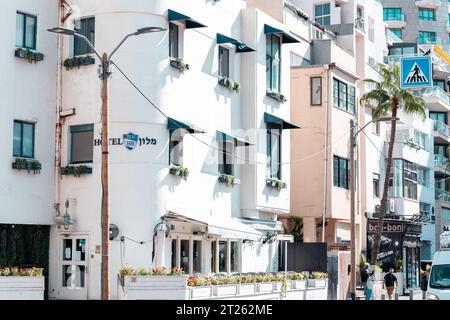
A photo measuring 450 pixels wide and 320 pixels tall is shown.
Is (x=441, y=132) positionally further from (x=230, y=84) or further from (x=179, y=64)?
(x=179, y=64)

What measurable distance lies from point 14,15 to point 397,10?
7803cm

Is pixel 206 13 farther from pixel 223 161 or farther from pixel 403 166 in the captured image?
pixel 403 166

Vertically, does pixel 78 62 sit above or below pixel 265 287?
above

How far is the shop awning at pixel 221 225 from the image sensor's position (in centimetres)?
2844

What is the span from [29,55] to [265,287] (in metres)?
12.0

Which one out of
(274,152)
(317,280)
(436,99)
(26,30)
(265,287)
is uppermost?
(436,99)

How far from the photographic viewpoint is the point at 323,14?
58.9m

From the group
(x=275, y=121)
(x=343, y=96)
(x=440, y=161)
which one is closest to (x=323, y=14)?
(x=343, y=96)

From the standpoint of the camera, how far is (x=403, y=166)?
5966cm

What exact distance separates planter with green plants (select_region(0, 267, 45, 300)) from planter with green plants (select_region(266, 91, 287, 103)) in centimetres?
1558

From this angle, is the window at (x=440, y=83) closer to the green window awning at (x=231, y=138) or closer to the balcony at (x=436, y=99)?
the balcony at (x=436, y=99)

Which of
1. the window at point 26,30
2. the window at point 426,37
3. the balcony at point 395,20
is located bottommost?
the window at point 26,30

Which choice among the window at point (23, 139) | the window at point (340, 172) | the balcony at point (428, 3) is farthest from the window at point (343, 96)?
the balcony at point (428, 3)

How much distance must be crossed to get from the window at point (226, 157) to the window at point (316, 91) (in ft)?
40.5
